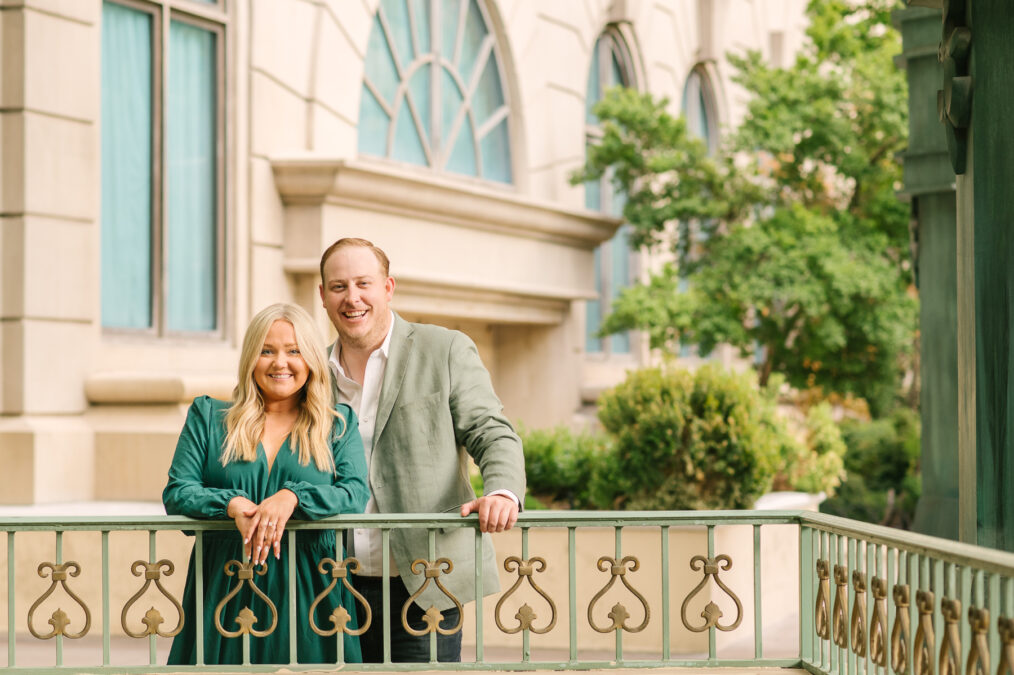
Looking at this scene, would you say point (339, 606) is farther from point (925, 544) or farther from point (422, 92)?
point (422, 92)

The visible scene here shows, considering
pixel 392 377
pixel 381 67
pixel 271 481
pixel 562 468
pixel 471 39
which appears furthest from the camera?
pixel 471 39

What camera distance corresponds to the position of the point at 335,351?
4.86m

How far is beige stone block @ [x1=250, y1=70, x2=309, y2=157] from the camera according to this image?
11164 millimetres

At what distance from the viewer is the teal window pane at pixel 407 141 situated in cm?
1333

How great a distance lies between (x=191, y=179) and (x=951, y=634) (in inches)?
335

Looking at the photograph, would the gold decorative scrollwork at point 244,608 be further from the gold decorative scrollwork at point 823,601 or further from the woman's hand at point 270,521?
the gold decorative scrollwork at point 823,601

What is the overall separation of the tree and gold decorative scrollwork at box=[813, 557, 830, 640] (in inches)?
379

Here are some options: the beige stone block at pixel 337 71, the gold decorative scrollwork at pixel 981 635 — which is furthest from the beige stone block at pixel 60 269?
the gold decorative scrollwork at pixel 981 635

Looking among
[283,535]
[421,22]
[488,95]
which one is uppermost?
[421,22]

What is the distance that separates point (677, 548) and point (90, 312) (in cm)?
469

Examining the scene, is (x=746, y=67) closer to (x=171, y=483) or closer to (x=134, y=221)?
(x=134, y=221)

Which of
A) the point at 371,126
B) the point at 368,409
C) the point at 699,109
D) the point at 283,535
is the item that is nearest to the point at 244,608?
the point at 283,535

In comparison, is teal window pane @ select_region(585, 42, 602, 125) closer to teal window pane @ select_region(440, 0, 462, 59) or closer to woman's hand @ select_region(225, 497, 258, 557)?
teal window pane @ select_region(440, 0, 462, 59)

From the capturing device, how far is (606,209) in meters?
17.7
